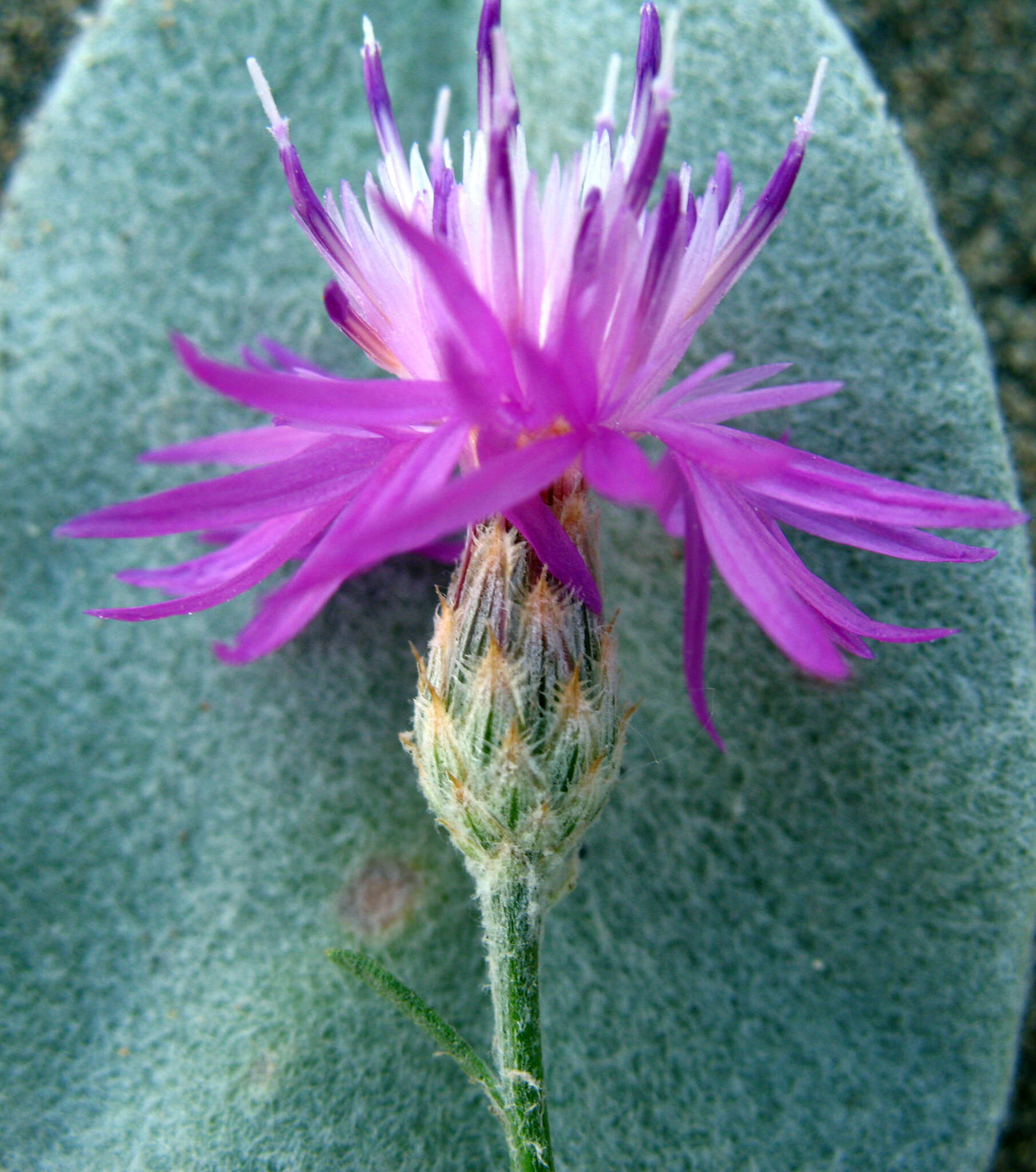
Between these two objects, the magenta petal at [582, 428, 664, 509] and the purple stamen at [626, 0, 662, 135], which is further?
the purple stamen at [626, 0, 662, 135]

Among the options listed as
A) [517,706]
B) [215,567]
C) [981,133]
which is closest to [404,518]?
[517,706]

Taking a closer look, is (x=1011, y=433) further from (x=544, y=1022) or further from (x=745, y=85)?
(x=544, y=1022)

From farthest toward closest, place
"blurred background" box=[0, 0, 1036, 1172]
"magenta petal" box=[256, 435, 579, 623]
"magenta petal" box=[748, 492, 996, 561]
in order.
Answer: "blurred background" box=[0, 0, 1036, 1172]
"magenta petal" box=[748, 492, 996, 561]
"magenta petal" box=[256, 435, 579, 623]

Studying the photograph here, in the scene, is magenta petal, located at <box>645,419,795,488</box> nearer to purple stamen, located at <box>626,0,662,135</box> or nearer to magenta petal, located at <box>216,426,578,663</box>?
magenta petal, located at <box>216,426,578,663</box>

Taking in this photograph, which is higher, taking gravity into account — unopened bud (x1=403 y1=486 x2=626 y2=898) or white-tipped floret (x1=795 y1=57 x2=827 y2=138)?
white-tipped floret (x1=795 y1=57 x2=827 y2=138)

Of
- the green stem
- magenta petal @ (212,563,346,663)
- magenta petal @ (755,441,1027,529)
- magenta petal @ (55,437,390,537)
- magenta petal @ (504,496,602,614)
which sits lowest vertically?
the green stem

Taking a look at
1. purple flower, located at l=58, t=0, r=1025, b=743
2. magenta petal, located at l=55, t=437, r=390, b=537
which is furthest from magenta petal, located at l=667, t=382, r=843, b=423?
magenta petal, located at l=55, t=437, r=390, b=537
